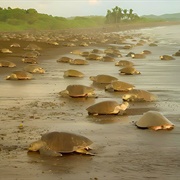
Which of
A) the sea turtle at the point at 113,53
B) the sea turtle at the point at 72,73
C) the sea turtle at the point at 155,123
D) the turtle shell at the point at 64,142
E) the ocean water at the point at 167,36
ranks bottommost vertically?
the ocean water at the point at 167,36

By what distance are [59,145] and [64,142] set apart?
0.25ft

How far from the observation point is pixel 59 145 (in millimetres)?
4652

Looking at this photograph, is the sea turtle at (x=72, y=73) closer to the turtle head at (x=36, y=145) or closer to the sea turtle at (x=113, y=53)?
the turtle head at (x=36, y=145)

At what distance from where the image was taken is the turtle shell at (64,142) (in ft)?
15.2

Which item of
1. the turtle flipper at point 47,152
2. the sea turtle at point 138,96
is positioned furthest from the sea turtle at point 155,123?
the sea turtle at point 138,96

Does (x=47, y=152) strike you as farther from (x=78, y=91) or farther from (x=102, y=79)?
(x=102, y=79)

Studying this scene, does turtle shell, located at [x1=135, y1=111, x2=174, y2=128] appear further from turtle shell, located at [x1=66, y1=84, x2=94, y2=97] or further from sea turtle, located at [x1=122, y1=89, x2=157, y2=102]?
turtle shell, located at [x1=66, y1=84, x2=94, y2=97]

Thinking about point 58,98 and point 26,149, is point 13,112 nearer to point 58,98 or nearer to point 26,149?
point 58,98

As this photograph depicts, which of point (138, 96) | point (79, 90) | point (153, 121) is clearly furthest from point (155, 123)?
point (79, 90)

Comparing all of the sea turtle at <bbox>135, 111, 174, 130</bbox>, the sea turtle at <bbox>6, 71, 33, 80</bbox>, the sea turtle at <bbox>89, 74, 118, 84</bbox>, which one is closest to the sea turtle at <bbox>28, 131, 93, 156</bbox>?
the sea turtle at <bbox>135, 111, 174, 130</bbox>

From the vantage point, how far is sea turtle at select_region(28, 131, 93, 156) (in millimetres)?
4617

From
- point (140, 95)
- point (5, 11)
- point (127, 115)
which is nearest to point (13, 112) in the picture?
point (127, 115)

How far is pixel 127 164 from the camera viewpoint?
14.2ft

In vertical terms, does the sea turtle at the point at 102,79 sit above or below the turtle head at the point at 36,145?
below
